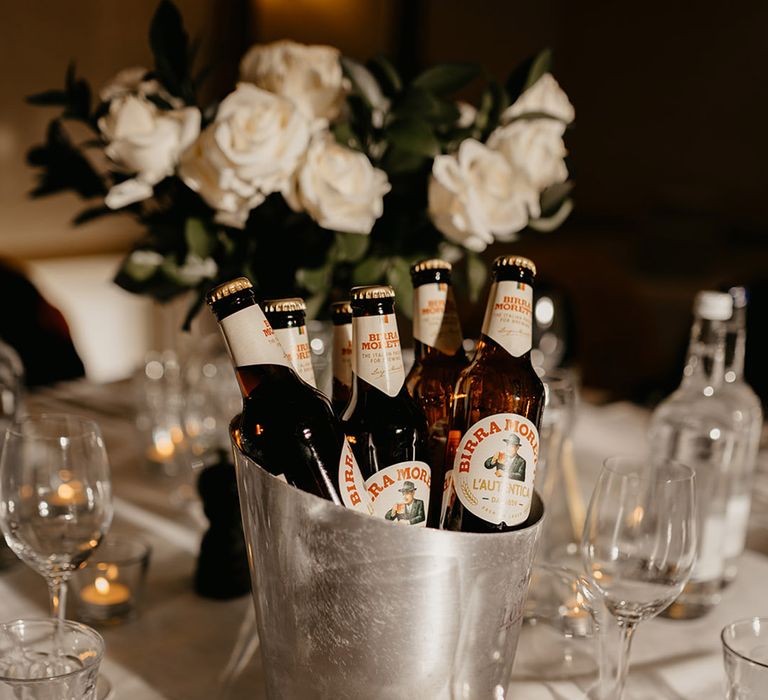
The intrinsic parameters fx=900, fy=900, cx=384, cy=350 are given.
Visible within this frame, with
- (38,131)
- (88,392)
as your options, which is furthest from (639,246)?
(88,392)

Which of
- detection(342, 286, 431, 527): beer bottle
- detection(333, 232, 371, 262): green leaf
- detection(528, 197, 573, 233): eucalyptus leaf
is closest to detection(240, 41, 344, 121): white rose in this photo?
detection(333, 232, 371, 262): green leaf

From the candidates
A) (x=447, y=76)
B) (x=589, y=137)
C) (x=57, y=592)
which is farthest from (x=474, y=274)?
(x=589, y=137)

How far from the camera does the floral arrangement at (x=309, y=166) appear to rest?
0.82m

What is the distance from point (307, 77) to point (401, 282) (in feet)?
0.74

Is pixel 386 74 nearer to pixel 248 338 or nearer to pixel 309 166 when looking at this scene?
pixel 309 166

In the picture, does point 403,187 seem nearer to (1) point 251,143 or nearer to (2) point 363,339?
(1) point 251,143

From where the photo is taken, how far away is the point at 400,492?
1.94 feet

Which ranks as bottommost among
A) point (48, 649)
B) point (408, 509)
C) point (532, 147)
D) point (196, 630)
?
point (196, 630)

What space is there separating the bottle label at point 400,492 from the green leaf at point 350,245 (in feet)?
1.10

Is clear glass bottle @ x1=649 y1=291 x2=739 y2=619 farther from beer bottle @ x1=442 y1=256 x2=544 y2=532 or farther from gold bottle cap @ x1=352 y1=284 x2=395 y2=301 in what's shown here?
gold bottle cap @ x1=352 y1=284 x2=395 y2=301

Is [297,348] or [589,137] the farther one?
[589,137]

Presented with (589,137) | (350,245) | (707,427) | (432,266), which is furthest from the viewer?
(589,137)

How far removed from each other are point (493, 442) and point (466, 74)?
481 millimetres

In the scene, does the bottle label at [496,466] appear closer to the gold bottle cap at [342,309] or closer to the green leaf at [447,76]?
the gold bottle cap at [342,309]
